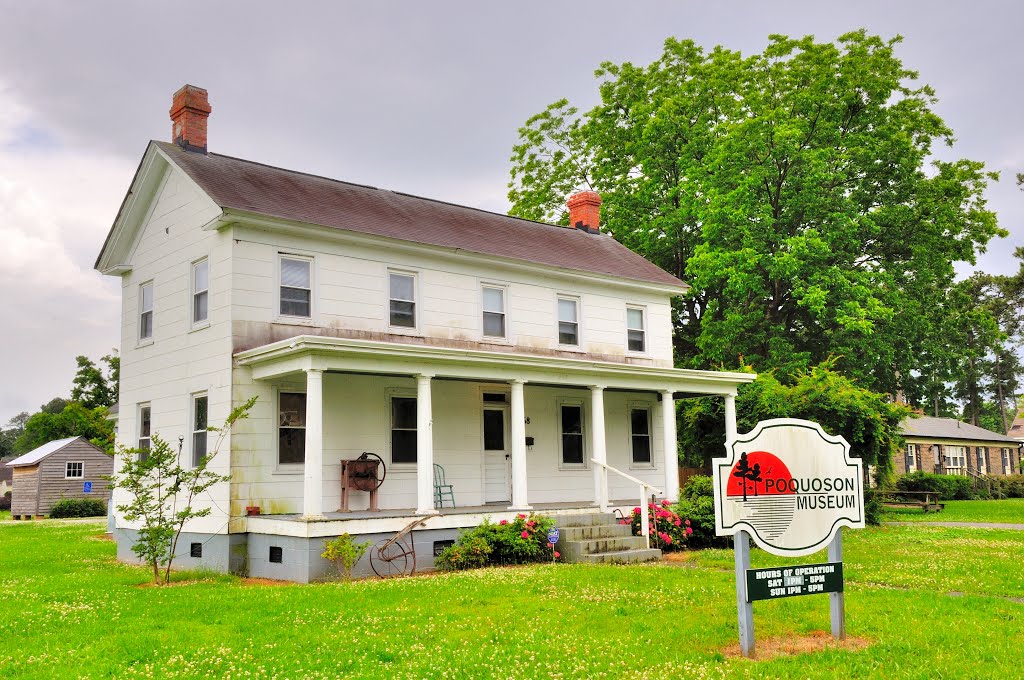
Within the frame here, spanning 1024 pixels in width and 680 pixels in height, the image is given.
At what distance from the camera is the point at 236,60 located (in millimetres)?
17922

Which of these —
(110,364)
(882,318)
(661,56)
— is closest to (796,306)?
(882,318)

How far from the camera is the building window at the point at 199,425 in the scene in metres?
16.7

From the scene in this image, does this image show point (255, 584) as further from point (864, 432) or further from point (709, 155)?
point (709, 155)

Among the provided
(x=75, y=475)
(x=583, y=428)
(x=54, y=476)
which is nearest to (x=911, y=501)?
(x=583, y=428)

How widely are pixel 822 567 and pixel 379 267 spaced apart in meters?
11.4

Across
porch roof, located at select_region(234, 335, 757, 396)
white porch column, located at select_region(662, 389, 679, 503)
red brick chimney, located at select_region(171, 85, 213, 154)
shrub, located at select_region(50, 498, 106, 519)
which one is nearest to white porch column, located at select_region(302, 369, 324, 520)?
porch roof, located at select_region(234, 335, 757, 396)

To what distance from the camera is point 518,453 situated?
16766 mm

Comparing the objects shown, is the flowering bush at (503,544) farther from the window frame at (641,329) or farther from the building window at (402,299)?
the window frame at (641,329)

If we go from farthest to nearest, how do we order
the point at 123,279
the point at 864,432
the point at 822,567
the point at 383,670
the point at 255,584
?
1. the point at 864,432
2. the point at 123,279
3. the point at 255,584
4. the point at 822,567
5. the point at 383,670

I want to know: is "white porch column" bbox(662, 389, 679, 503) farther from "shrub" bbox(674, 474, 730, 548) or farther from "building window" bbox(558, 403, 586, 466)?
"building window" bbox(558, 403, 586, 466)

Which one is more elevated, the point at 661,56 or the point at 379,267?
the point at 661,56

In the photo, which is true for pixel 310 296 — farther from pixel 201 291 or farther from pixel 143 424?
pixel 143 424

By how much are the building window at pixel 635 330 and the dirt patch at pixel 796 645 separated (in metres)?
13.5

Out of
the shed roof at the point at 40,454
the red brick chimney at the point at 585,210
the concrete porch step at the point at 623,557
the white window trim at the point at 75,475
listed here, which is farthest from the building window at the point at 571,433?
the white window trim at the point at 75,475
